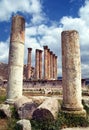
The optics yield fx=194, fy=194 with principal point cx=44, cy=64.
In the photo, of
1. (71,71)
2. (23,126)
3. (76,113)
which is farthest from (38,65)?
(23,126)

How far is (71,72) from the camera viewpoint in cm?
1047

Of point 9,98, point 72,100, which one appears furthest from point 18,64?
point 72,100

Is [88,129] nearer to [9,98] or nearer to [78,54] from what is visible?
[78,54]

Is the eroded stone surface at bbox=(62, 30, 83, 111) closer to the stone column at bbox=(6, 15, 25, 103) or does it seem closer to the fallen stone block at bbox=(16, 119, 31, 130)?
the fallen stone block at bbox=(16, 119, 31, 130)

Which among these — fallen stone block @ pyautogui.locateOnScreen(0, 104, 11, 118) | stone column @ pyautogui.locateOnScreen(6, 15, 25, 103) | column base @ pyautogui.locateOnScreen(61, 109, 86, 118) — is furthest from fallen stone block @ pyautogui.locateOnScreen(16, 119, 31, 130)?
stone column @ pyautogui.locateOnScreen(6, 15, 25, 103)

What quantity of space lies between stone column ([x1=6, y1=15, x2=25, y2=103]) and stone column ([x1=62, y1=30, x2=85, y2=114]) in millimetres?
4139

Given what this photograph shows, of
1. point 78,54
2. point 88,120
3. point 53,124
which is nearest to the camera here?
point 53,124

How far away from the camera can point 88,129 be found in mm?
8820

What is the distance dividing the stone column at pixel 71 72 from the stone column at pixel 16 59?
163 inches

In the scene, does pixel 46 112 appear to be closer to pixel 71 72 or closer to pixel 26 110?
pixel 26 110

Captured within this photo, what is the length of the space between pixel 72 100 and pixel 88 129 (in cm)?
177

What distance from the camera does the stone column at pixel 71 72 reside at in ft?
33.3

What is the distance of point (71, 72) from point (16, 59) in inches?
190

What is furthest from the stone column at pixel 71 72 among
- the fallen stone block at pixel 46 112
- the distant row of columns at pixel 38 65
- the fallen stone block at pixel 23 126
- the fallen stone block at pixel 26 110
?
the distant row of columns at pixel 38 65
